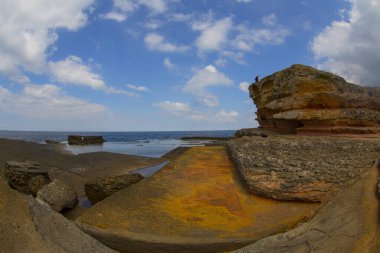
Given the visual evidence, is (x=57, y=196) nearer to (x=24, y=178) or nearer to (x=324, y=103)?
(x=24, y=178)

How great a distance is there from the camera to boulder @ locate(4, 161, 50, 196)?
11.7 meters

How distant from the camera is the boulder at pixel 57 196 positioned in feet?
33.3

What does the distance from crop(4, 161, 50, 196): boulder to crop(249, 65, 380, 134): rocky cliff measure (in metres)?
8.92

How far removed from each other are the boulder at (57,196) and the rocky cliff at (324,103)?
7.84 metres

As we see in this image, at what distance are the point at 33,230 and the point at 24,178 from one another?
6962 mm

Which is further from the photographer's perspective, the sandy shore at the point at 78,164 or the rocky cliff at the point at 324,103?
the sandy shore at the point at 78,164

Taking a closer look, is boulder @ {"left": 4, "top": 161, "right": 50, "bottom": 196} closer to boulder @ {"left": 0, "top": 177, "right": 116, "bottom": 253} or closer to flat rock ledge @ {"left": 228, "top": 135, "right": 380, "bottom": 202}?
boulder @ {"left": 0, "top": 177, "right": 116, "bottom": 253}

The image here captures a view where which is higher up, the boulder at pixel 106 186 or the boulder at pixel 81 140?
the boulder at pixel 81 140

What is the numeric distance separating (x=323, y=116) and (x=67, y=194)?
880cm

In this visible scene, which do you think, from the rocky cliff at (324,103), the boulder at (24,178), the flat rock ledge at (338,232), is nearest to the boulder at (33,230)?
the flat rock ledge at (338,232)

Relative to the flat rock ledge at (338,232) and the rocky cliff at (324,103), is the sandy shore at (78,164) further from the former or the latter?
the flat rock ledge at (338,232)

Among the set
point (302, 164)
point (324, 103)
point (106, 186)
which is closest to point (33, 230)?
point (106, 186)

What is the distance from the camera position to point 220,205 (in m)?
8.48

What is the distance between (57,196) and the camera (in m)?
10.5
